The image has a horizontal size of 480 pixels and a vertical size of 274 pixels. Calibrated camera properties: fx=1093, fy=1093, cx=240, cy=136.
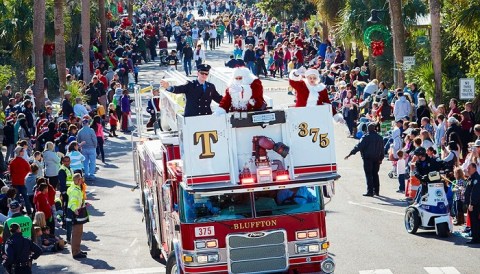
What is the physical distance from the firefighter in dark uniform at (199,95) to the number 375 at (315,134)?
2.01 metres

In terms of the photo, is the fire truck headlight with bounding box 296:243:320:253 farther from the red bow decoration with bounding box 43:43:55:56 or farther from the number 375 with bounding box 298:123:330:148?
the red bow decoration with bounding box 43:43:55:56

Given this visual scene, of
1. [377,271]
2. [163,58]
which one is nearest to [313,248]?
[377,271]

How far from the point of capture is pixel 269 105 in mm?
17141

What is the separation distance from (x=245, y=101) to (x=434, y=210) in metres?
6.49

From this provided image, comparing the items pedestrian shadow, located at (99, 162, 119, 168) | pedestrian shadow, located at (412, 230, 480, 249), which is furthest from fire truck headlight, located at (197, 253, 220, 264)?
pedestrian shadow, located at (99, 162, 119, 168)

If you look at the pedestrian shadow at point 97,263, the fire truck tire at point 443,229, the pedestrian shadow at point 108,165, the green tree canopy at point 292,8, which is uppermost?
the green tree canopy at point 292,8

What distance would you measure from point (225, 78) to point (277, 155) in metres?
2.96

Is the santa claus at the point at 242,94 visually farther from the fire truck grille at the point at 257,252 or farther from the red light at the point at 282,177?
the fire truck grille at the point at 257,252

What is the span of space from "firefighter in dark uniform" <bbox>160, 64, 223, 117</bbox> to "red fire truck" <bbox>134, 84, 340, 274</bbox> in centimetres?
134

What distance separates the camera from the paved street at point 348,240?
63.8ft

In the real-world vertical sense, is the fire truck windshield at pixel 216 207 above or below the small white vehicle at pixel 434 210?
above

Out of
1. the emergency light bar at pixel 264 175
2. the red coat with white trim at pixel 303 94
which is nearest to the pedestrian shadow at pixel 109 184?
the red coat with white trim at pixel 303 94

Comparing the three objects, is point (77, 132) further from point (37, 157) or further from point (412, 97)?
point (412, 97)

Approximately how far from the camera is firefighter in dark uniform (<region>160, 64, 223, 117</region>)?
56.7ft
